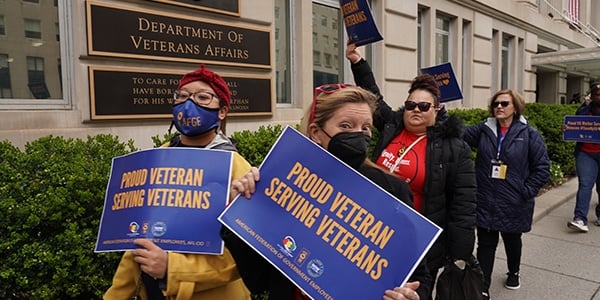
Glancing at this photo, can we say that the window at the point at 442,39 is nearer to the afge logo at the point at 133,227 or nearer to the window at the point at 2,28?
the window at the point at 2,28

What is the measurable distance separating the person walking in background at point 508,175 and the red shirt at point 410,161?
1.55m

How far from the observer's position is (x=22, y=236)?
7.65 feet

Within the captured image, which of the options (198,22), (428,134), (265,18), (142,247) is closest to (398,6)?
(265,18)

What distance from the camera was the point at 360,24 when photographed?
4.01 metres

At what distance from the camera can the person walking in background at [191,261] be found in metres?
1.62

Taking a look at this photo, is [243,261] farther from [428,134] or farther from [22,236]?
[428,134]

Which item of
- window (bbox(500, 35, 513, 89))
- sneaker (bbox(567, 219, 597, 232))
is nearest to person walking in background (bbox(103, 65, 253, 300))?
sneaker (bbox(567, 219, 597, 232))

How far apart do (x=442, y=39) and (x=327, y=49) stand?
4.85 metres

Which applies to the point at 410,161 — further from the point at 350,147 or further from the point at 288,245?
the point at 288,245

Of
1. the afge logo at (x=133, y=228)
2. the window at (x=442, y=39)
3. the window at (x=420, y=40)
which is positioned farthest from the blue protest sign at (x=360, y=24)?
the window at (x=442, y=39)

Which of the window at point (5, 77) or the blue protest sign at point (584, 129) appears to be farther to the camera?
the blue protest sign at point (584, 129)

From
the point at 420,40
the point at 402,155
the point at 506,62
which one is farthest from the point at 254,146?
the point at 506,62

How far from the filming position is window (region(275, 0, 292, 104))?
7.15 meters

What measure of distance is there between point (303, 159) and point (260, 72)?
487cm
